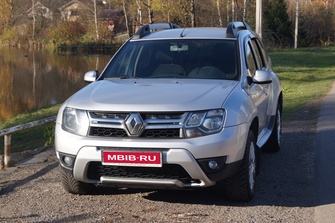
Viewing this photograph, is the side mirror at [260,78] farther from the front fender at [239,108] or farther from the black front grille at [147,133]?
the black front grille at [147,133]

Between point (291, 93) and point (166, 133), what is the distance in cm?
1340

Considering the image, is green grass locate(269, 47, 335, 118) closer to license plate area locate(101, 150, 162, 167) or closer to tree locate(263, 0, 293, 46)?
license plate area locate(101, 150, 162, 167)

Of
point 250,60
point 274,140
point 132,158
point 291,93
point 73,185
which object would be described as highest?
point 250,60

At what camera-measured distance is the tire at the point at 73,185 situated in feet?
20.5

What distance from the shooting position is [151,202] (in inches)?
245

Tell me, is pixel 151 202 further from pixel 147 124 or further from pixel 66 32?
pixel 66 32

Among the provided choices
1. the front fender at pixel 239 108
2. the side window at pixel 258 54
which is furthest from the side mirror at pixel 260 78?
→ the side window at pixel 258 54

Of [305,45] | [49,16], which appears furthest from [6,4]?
[305,45]

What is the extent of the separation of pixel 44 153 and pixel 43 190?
2603 mm

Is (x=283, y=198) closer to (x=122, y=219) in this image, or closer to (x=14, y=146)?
(x=122, y=219)

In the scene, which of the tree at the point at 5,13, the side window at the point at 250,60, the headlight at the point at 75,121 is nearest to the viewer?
the headlight at the point at 75,121

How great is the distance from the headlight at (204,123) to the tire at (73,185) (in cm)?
142

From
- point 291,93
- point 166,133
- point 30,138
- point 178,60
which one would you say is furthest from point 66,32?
point 166,133

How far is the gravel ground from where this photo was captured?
18.7 feet
